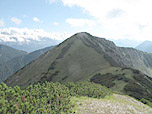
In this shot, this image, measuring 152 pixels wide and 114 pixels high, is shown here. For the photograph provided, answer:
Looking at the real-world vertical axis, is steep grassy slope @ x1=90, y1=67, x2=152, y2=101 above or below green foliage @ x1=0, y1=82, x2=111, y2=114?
below

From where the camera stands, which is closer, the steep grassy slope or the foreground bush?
the foreground bush

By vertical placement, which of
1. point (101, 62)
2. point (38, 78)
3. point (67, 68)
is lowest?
point (38, 78)

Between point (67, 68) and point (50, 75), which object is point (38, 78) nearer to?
point (50, 75)

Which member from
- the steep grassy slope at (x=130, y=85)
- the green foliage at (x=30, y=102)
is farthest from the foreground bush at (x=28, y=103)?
the steep grassy slope at (x=130, y=85)

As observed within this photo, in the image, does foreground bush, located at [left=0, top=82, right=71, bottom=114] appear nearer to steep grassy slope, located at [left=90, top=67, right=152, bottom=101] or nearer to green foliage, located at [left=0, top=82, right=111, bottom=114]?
green foliage, located at [left=0, top=82, right=111, bottom=114]

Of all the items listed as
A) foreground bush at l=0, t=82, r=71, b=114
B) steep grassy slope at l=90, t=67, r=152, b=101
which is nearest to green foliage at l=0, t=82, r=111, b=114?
foreground bush at l=0, t=82, r=71, b=114

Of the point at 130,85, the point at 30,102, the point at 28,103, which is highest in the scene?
the point at 28,103

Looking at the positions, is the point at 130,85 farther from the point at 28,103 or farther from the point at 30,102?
the point at 28,103

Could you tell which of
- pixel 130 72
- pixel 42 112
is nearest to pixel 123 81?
pixel 130 72

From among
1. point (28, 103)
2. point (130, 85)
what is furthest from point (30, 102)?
point (130, 85)

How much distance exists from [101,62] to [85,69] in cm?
1702

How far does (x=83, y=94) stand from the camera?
120 feet

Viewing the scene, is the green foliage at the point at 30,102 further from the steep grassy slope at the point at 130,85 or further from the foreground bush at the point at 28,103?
the steep grassy slope at the point at 130,85

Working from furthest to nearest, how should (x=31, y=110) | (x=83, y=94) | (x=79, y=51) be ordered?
(x=79, y=51)
(x=83, y=94)
(x=31, y=110)
